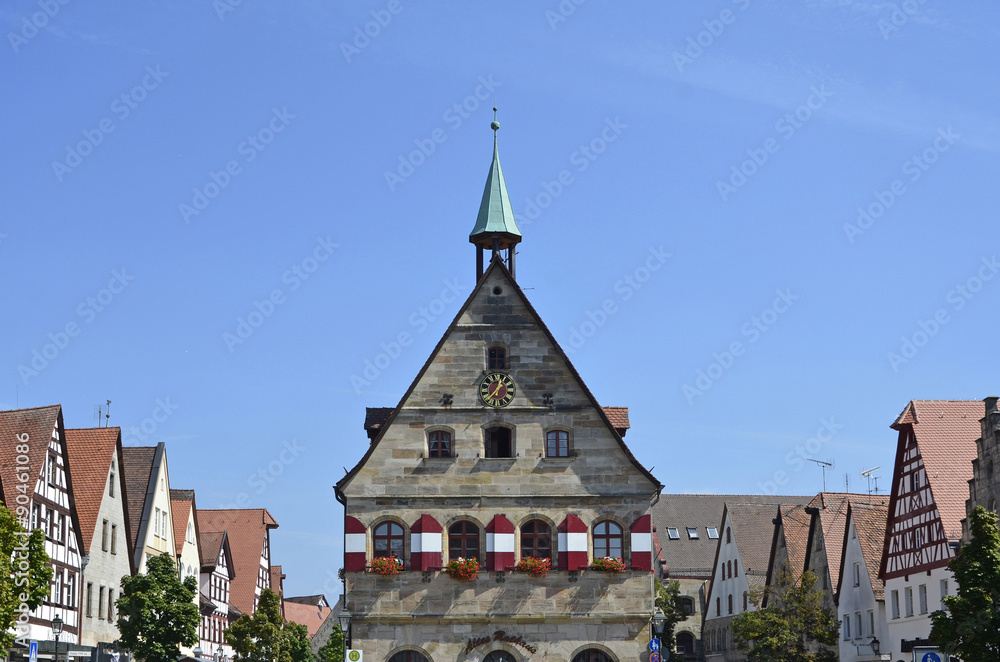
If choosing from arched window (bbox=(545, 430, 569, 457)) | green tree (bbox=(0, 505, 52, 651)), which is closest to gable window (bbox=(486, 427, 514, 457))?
arched window (bbox=(545, 430, 569, 457))

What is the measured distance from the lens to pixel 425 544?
131 ft

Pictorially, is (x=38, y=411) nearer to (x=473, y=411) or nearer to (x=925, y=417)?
(x=473, y=411)

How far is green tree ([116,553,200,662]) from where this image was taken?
37969mm

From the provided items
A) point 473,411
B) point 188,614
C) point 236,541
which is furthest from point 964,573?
point 236,541

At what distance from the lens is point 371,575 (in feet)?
130

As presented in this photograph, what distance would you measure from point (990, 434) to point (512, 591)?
1458cm

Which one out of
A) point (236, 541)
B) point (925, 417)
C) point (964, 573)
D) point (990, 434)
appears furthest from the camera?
point (236, 541)

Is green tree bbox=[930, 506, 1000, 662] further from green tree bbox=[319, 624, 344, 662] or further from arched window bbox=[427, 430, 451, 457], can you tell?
green tree bbox=[319, 624, 344, 662]

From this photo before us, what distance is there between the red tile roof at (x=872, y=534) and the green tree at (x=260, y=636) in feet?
71.7

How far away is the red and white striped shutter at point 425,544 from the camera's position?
39750mm

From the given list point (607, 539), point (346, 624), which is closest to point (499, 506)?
point (607, 539)

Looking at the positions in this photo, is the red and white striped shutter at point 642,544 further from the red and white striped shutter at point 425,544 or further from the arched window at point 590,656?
the red and white striped shutter at point 425,544

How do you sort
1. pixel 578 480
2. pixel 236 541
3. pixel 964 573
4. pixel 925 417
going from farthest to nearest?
pixel 236 541, pixel 925 417, pixel 578 480, pixel 964 573

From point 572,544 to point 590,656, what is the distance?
132 inches
